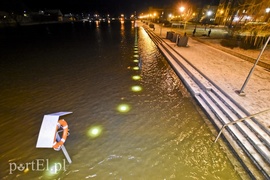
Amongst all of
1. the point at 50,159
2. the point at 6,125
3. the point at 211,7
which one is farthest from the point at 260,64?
the point at 211,7

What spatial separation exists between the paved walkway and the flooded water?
1797 mm

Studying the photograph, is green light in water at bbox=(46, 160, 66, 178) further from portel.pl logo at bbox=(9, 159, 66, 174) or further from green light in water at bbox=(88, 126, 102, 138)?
green light in water at bbox=(88, 126, 102, 138)

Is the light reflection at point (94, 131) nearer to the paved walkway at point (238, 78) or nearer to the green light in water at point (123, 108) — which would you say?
the green light in water at point (123, 108)

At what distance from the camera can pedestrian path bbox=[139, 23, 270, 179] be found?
4363mm

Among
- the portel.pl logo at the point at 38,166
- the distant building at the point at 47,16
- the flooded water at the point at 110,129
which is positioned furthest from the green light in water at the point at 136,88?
the distant building at the point at 47,16

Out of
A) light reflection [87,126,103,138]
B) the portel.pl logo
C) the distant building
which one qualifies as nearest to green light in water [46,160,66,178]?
the portel.pl logo

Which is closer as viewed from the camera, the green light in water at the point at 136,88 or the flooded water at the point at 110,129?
the flooded water at the point at 110,129

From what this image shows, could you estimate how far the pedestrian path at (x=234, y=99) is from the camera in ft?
14.3

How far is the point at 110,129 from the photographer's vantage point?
18.7 ft

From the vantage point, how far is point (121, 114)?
6539 mm

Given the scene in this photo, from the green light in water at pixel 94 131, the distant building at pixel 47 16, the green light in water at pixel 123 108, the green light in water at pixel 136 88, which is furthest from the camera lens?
the distant building at pixel 47 16

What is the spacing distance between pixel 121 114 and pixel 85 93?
9.53ft

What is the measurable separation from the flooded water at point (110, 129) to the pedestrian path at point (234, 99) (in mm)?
596

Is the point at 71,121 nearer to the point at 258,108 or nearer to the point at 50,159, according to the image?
the point at 50,159
